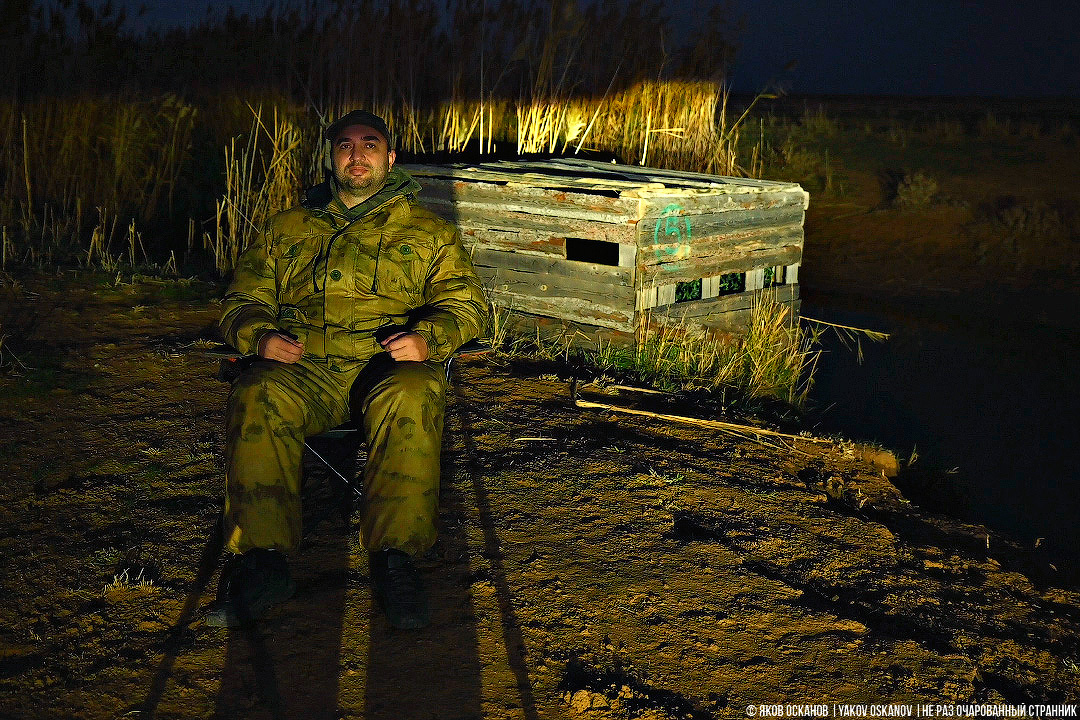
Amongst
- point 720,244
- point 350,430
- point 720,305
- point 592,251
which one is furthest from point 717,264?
point 350,430

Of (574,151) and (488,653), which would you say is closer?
(488,653)

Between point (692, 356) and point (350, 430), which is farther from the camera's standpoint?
point (692, 356)

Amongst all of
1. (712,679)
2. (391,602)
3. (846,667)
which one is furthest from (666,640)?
(391,602)

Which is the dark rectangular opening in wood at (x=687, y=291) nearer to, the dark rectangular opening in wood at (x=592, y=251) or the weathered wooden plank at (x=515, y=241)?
the dark rectangular opening in wood at (x=592, y=251)

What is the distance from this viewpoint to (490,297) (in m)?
7.20

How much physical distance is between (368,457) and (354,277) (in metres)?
0.74

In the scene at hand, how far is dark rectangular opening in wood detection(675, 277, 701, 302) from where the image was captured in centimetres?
697

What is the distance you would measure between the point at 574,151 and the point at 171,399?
5.24 m

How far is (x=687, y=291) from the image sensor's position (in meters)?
7.17

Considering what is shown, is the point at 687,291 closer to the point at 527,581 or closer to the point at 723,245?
the point at 723,245

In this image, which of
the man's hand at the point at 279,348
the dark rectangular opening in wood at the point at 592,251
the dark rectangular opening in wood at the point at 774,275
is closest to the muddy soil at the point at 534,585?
the man's hand at the point at 279,348

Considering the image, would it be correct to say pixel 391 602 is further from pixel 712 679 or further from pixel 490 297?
pixel 490 297

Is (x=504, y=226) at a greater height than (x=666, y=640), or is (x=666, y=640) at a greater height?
(x=504, y=226)

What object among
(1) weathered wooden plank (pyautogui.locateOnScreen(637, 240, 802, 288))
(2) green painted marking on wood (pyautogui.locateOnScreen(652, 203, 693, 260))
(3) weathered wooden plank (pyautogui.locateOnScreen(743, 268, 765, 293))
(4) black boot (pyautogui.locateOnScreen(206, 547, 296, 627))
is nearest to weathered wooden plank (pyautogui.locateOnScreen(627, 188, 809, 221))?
(2) green painted marking on wood (pyautogui.locateOnScreen(652, 203, 693, 260))
